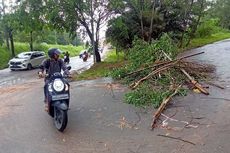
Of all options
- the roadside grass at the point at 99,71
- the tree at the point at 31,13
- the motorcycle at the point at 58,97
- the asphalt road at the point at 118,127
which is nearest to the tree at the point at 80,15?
the tree at the point at 31,13

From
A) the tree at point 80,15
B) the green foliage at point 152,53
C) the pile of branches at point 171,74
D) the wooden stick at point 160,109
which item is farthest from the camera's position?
the tree at point 80,15

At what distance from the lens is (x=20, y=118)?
9.45 m

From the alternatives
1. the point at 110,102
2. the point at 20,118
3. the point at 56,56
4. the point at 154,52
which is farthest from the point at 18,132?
the point at 154,52

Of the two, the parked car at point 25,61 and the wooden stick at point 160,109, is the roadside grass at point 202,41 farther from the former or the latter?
the wooden stick at point 160,109

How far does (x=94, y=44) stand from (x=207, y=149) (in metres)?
21.3

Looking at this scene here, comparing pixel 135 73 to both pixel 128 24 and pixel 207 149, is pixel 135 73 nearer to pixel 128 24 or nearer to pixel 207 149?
pixel 207 149

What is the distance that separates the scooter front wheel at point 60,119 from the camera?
307 inches

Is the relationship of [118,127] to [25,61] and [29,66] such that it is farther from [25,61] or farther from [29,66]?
[29,66]

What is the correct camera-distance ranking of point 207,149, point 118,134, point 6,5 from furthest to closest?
point 6,5
point 118,134
point 207,149

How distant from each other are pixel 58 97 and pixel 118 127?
1490 millimetres

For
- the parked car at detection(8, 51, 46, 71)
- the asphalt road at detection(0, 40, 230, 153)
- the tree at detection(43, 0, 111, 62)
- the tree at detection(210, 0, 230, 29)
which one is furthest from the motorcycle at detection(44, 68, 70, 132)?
the tree at detection(210, 0, 230, 29)

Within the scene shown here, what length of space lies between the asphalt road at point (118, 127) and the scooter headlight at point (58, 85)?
911 millimetres

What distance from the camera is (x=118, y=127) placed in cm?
801

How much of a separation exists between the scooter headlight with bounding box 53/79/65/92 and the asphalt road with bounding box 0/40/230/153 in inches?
35.9
